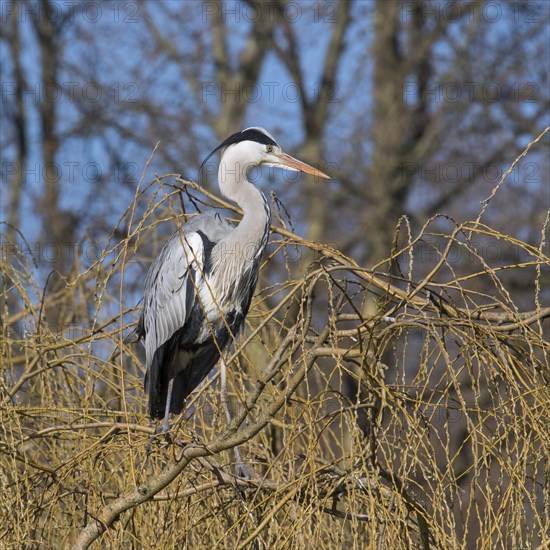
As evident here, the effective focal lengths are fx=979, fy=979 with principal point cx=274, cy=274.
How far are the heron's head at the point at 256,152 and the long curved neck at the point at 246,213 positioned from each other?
11 cm

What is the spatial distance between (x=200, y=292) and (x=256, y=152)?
82 centimetres

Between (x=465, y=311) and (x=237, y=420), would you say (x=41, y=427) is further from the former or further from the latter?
(x=465, y=311)

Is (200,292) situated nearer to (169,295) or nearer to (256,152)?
(169,295)

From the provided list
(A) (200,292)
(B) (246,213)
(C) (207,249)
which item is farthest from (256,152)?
(A) (200,292)

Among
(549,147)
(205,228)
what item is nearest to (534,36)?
(549,147)

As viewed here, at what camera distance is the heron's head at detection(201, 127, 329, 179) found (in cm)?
489

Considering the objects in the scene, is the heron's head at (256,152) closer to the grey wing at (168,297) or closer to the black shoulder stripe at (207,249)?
the black shoulder stripe at (207,249)

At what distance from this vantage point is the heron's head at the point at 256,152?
4895 millimetres

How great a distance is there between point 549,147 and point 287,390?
7.22 metres

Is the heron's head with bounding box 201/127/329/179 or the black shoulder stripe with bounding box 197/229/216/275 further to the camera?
the heron's head with bounding box 201/127/329/179

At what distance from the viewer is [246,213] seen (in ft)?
15.0

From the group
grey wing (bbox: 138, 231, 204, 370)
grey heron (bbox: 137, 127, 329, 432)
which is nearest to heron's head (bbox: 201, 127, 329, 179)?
grey heron (bbox: 137, 127, 329, 432)

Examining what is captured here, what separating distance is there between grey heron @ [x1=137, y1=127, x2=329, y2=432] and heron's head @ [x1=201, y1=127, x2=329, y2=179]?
0.32 ft

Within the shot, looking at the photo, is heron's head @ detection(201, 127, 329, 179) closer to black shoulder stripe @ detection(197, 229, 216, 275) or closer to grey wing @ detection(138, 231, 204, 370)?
black shoulder stripe @ detection(197, 229, 216, 275)
